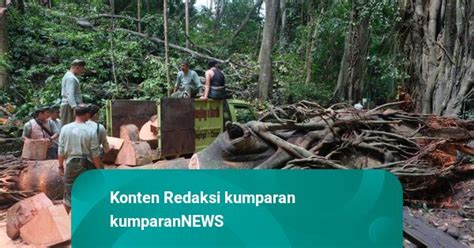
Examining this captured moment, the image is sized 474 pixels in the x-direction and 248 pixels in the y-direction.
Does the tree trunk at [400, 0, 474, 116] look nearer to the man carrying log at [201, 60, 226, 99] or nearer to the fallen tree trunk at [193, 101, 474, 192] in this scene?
the fallen tree trunk at [193, 101, 474, 192]

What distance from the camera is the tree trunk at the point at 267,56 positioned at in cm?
1590

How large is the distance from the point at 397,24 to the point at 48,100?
936cm

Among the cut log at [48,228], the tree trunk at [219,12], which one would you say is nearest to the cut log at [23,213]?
the cut log at [48,228]

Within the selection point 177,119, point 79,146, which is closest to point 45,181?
point 79,146

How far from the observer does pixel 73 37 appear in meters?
16.0

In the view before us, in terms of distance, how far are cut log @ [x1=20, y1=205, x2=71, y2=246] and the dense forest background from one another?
723cm

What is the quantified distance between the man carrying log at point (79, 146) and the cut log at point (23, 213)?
289mm

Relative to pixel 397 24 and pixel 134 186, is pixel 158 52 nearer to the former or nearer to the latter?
pixel 397 24

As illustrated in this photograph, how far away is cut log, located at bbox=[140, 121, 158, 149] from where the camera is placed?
→ 723 centimetres

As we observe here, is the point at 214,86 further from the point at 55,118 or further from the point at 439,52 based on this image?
the point at 439,52

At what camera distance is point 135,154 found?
6613mm

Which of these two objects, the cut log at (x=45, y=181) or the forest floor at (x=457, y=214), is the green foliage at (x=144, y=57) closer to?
the cut log at (x=45, y=181)

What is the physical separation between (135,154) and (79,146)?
1.96 meters

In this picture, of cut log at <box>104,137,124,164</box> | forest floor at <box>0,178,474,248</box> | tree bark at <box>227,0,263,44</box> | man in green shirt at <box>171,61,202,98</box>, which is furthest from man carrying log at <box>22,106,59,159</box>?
tree bark at <box>227,0,263,44</box>
